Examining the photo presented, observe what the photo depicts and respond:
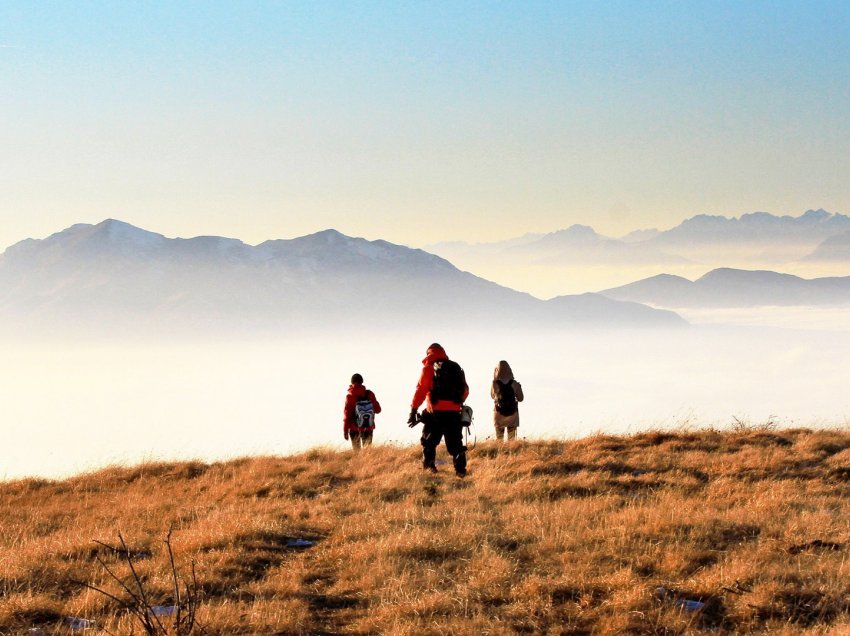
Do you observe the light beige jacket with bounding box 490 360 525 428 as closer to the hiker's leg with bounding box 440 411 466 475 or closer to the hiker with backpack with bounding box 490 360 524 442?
the hiker with backpack with bounding box 490 360 524 442

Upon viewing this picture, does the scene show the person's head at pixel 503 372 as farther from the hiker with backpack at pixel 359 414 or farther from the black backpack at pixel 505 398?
the hiker with backpack at pixel 359 414

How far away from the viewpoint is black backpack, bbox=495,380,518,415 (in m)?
18.0

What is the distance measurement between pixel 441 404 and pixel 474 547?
5.40 m

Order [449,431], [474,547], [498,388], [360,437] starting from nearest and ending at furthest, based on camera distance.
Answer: [474,547] < [449,431] < [498,388] < [360,437]

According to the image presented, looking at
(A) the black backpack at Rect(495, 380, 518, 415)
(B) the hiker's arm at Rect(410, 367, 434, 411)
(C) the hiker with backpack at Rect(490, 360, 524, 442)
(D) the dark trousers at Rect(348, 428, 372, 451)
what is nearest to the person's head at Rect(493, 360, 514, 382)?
(C) the hiker with backpack at Rect(490, 360, 524, 442)

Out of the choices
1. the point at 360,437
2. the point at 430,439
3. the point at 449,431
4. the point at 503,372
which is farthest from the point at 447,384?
the point at 360,437

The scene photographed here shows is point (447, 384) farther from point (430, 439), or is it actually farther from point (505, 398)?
point (505, 398)

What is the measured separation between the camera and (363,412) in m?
18.5

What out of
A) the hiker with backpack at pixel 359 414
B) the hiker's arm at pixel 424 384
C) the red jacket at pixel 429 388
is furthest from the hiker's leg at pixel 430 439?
the hiker with backpack at pixel 359 414

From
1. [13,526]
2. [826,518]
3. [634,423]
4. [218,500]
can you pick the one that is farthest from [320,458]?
[826,518]

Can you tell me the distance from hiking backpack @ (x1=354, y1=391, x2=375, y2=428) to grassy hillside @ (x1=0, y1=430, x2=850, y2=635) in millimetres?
3206

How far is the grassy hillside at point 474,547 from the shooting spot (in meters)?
6.91

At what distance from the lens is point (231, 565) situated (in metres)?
8.69

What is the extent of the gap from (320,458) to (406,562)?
8.75 m
